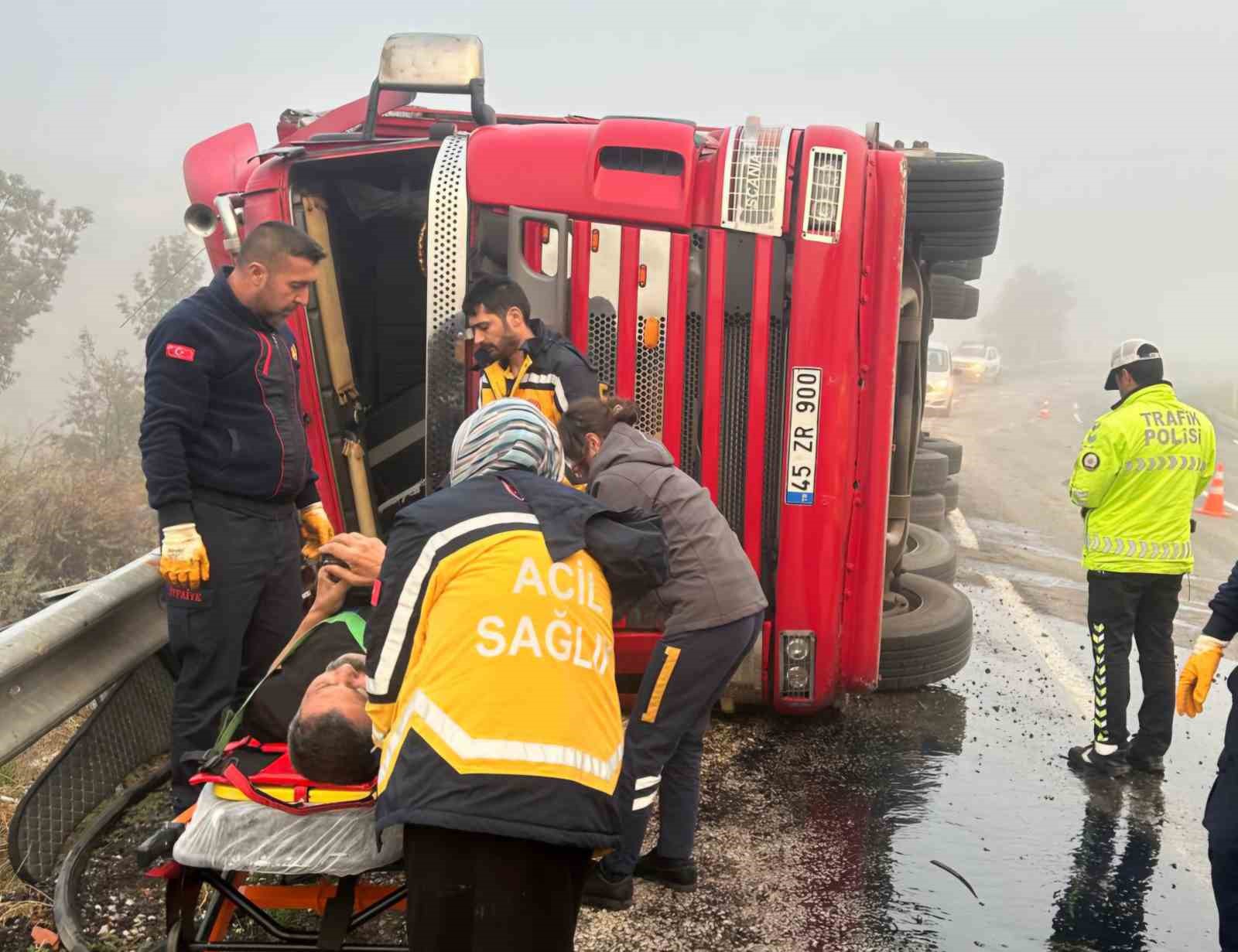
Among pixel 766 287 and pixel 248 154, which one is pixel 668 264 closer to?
pixel 766 287

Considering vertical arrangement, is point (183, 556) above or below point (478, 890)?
above

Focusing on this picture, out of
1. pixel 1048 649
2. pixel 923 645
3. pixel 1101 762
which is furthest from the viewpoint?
pixel 1048 649

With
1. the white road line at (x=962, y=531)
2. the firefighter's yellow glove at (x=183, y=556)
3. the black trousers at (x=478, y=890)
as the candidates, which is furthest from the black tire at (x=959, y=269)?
the black trousers at (x=478, y=890)

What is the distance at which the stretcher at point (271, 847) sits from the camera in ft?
7.55

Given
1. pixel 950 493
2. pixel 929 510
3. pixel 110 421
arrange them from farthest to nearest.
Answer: pixel 110 421, pixel 950 493, pixel 929 510

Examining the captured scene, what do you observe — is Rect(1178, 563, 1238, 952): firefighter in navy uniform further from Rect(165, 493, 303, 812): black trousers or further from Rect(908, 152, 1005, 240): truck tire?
Rect(165, 493, 303, 812): black trousers

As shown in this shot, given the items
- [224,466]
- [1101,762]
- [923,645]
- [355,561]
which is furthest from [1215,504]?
[224,466]

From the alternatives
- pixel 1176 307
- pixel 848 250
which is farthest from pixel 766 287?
pixel 1176 307

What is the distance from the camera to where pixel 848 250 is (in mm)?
4000

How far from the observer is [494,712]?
188 centimetres

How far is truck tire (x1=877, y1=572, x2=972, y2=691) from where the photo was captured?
16.2ft

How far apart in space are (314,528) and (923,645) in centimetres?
276

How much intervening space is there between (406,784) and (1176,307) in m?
100

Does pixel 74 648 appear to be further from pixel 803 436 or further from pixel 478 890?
pixel 803 436
